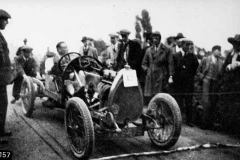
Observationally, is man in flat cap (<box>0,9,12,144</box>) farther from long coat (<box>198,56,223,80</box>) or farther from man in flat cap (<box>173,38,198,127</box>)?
long coat (<box>198,56,223,80</box>)

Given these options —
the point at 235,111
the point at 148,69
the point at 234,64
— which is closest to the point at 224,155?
the point at 235,111

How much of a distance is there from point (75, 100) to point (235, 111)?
8.92ft

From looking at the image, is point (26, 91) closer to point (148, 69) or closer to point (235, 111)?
point (148, 69)

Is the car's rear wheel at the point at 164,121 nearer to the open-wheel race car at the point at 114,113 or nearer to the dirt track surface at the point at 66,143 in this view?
the open-wheel race car at the point at 114,113

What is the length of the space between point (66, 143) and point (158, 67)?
2.53 m

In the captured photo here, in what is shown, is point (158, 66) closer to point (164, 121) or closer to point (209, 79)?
point (209, 79)

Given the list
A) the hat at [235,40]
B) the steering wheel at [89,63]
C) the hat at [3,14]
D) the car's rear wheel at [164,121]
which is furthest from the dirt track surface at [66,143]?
the hat at [3,14]

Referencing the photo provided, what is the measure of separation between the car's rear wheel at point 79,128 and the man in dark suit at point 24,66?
109 inches

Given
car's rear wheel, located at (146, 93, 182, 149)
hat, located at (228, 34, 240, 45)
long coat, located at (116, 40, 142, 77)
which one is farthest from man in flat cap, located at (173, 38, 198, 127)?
car's rear wheel, located at (146, 93, 182, 149)

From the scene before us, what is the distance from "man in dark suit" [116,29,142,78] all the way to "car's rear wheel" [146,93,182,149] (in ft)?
5.82

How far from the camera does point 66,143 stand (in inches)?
156

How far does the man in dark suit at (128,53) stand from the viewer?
580 cm

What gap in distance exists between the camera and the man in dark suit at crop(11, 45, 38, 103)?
5969 millimetres

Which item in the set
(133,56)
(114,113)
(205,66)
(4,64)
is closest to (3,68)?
(4,64)
